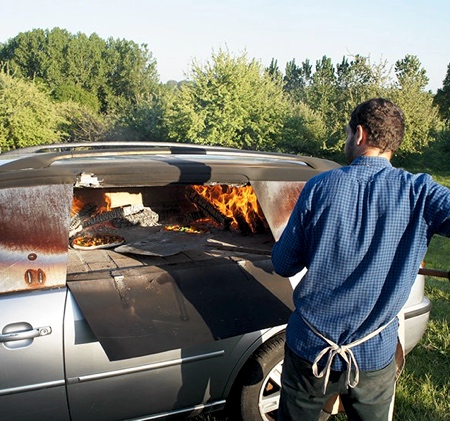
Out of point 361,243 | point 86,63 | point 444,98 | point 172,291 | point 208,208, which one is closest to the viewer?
point 361,243

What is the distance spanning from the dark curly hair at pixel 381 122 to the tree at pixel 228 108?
23.5m

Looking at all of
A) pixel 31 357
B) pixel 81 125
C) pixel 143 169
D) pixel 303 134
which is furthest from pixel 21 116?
pixel 31 357

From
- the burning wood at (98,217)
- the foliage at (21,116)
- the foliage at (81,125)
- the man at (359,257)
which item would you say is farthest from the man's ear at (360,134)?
the foliage at (81,125)

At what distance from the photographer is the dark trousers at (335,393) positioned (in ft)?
6.59

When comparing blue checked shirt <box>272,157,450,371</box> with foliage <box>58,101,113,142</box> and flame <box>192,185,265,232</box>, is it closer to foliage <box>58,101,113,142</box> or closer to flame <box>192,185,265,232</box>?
flame <box>192,185,265,232</box>

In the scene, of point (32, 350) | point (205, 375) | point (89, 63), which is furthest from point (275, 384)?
point (89, 63)

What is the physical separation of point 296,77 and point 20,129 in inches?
3137

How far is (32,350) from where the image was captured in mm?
2453

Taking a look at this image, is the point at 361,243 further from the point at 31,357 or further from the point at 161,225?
the point at 161,225

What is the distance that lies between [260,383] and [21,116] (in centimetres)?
2900

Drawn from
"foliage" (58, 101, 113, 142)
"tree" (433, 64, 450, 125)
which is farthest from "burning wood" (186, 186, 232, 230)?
"tree" (433, 64, 450, 125)

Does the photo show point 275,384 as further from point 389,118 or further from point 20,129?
point 20,129

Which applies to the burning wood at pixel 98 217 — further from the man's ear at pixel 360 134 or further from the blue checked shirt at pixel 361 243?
the man's ear at pixel 360 134

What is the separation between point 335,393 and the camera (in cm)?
204
